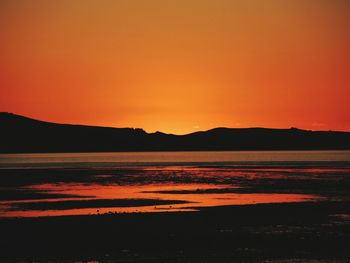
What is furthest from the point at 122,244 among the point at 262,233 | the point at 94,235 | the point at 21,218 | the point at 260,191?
the point at 260,191

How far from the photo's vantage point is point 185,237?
27.2 meters

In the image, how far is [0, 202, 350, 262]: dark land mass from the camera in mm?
23078

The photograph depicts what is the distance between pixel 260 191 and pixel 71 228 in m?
25.4

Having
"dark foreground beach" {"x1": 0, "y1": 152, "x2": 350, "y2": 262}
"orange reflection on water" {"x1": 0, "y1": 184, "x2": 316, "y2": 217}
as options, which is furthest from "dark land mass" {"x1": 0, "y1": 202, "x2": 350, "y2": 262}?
"orange reflection on water" {"x1": 0, "y1": 184, "x2": 316, "y2": 217}

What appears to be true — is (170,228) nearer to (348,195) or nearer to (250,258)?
(250,258)

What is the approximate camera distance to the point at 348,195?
45.8 m

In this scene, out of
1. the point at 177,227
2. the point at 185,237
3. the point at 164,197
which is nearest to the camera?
the point at 185,237

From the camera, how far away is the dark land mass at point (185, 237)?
23078mm

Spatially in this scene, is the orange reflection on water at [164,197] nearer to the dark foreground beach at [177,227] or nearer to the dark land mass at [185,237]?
the dark foreground beach at [177,227]

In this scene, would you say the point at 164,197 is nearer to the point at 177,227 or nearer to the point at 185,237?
the point at 177,227

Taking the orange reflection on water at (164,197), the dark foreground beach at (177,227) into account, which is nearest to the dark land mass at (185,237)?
the dark foreground beach at (177,227)

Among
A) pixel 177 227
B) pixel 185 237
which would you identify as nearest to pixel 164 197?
pixel 177 227

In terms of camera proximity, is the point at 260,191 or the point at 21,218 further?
the point at 260,191

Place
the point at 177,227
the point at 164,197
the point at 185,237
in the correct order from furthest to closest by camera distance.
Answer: the point at 164,197 → the point at 177,227 → the point at 185,237
